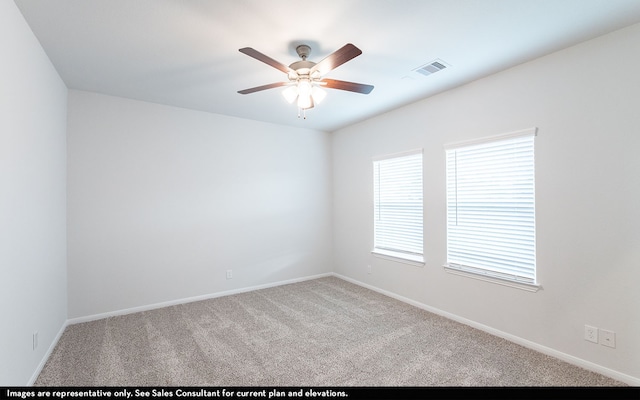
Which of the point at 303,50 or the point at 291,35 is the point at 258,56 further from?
the point at 303,50

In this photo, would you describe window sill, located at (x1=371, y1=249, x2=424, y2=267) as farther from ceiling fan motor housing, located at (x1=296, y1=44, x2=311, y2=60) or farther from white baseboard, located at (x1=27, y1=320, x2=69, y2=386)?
white baseboard, located at (x1=27, y1=320, x2=69, y2=386)

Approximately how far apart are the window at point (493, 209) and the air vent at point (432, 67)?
0.89m

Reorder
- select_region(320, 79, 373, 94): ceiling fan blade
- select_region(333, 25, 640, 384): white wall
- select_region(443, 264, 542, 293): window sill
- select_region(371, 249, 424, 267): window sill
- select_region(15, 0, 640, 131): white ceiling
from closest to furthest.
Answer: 1. select_region(15, 0, 640, 131): white ceiling
2. select_region(333, 25, 640, 384): white wall
3. select_region(320, 79, 373, 94): ceiling fan blade
4. select_region(443, 264, 542, 293): window sill
5. select_region(371, 249, 424, 267): window sill

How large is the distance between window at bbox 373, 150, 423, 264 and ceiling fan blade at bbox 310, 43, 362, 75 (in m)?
2.04

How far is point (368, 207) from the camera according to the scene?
4.64m

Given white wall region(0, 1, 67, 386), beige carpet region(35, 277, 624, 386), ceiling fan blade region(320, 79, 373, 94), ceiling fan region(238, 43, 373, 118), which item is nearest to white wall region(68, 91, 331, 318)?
white wall region(0, 1, 67, 386)

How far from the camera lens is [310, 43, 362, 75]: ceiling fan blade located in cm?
190

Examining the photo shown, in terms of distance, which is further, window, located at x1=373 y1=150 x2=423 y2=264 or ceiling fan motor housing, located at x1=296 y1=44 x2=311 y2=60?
window, located at x1=373 y1=150 x2=423 y2=264

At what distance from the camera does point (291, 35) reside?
230 centimetres

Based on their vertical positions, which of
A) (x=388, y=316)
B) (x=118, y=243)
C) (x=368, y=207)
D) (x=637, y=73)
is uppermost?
(x=637, y=73)

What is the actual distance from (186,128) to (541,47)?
4117 mm

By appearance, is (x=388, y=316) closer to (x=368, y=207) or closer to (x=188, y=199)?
(x=368, y=207)

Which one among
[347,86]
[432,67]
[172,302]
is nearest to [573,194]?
[432,67]
